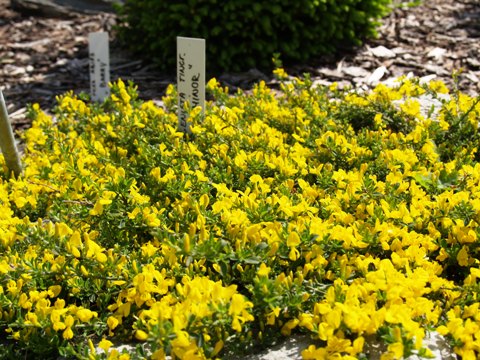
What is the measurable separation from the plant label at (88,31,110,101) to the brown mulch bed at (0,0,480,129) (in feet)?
1.68

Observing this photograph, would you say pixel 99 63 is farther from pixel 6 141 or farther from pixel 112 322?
pixel 112 322

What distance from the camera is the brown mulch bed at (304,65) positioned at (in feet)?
15.0

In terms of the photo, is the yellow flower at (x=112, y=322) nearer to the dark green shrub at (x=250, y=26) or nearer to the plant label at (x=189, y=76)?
the plant label at (x=189, y=76)

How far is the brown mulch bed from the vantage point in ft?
15.0

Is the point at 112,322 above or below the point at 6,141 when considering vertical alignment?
below

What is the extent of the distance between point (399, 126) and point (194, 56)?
1130 mm

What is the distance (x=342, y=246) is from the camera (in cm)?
208

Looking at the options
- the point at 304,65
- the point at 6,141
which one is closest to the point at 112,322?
the point at 6,141

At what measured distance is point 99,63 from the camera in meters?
3.93

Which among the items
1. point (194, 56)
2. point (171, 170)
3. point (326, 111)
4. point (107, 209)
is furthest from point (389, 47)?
point (107, 209)

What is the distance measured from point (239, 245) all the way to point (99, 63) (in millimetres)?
2355

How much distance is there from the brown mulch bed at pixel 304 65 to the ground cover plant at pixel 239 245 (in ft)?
5.35

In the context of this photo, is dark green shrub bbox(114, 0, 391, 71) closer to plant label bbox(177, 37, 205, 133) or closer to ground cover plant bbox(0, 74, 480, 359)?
plant label bbox(177, 37, 205, 133)

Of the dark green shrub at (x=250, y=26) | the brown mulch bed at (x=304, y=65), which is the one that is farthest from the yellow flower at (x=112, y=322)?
the dark green shrub at (x=250, y=26)
